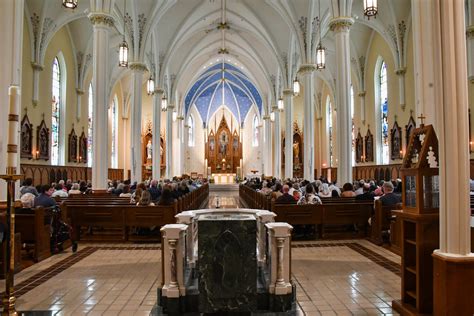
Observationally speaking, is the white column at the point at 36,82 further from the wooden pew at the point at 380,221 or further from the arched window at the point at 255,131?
the arched window at the point at 255,131

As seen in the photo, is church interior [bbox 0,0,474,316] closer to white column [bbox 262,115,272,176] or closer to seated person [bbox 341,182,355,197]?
seated person [bbox 341,182,355,197]

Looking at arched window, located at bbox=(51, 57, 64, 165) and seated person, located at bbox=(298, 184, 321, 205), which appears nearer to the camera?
seated person, located at bbox=(298, 184, 321, 205)

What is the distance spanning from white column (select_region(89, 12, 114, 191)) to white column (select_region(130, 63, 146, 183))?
4.64 m

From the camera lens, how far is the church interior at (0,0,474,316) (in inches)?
167

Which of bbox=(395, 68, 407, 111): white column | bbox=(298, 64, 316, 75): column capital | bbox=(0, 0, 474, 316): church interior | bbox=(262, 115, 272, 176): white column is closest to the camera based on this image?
bbox=(0, 0, 474, 316): church interior

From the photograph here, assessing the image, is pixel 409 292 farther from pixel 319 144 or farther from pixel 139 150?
pixel 319 144

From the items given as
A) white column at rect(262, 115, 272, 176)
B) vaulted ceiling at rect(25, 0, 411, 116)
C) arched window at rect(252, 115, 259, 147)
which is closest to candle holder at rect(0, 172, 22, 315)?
vaulted ceiling at rect(25, 0, 411, 116)

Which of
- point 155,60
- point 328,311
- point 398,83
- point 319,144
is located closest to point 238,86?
point 319,144

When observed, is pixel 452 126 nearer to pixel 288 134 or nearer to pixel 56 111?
pixel 288 134

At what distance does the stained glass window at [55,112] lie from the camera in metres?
22.4

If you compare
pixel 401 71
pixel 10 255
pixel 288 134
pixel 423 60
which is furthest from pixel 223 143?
pixel 10 255

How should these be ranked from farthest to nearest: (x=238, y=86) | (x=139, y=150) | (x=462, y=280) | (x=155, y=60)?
1. (x=238, y=86)
2. (x=155, y=60)
3. (x=139, y=150)
4. (x=462, y=280)

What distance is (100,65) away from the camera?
13898mm

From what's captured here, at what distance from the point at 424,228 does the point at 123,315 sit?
143 inches
